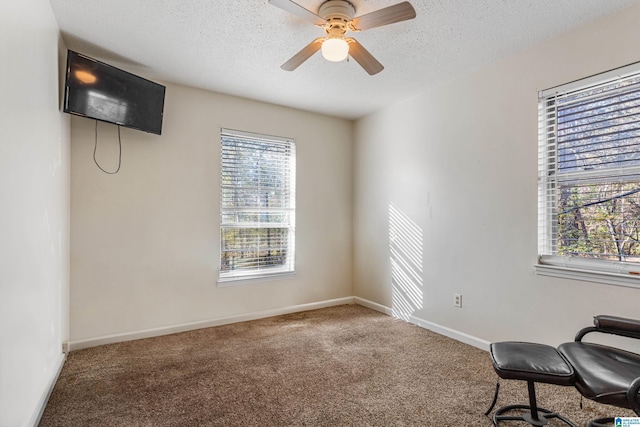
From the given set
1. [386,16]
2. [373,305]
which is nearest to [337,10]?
[386,16]

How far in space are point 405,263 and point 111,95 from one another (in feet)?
10.8

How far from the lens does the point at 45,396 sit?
6.83ft

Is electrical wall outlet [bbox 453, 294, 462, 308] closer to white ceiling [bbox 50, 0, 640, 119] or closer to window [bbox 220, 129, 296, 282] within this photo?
window [bbox 220, 129, 296, 282]

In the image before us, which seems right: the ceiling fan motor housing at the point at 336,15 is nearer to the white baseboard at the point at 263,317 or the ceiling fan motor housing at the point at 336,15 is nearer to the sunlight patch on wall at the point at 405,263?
the sunlight patch on wall at the point at 405,263

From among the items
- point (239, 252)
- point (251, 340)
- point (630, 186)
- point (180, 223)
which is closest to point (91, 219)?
point (180, 223)

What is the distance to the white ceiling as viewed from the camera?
7.11 ft

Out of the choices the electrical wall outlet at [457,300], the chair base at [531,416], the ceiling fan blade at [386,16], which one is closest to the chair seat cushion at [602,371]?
the chair base at [531,416]

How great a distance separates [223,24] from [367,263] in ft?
10.3

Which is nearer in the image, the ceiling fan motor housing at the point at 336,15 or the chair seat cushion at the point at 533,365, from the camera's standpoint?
the chair seat cushion at the point at 533,365

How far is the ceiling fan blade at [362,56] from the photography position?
2193 millimetres

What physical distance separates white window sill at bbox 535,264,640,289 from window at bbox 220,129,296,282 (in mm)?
2645

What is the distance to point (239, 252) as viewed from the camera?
3.83m

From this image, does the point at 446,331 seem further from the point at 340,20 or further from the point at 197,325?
the point at 340,20

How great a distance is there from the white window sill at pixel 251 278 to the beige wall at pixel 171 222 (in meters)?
0.05
